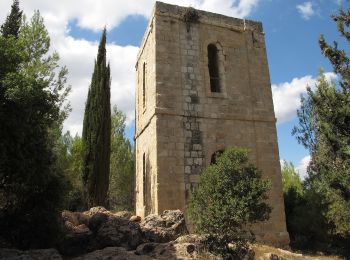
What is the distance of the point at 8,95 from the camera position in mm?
6941

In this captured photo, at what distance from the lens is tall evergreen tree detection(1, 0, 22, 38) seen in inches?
572

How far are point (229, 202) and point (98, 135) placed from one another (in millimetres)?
8297

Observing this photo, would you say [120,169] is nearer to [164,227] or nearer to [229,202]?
[164,227]

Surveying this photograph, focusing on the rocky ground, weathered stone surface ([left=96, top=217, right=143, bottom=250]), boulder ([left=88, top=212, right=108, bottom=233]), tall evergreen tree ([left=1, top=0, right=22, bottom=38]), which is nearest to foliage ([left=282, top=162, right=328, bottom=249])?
the rocky ground

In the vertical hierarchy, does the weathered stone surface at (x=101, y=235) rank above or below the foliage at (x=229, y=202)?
below

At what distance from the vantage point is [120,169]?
26.3 meters

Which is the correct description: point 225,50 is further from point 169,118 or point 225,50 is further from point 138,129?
point 138,129

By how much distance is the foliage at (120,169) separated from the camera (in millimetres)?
25984

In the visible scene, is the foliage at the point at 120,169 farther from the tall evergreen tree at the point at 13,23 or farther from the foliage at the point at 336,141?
the foliage at the point at 336,141

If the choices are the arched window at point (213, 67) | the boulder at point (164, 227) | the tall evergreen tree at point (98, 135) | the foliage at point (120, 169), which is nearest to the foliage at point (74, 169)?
the tall evergreen tree at point (98, 135)

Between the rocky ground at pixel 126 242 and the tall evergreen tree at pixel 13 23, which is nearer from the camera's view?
the rocky ground at pixel 126 242

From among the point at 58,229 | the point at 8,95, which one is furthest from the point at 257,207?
the point at 8,95

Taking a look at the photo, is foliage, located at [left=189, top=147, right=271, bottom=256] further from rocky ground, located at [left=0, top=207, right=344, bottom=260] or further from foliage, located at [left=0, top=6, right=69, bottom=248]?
foliage, located at [left=0, top=6, right=69, bottom=248]

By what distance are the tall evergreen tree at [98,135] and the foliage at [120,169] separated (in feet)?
34.5
